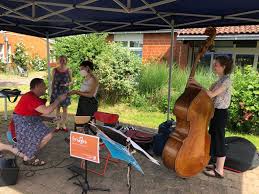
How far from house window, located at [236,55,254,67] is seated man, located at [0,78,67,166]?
29.7 feet

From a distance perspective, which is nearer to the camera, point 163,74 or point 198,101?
point 198,101

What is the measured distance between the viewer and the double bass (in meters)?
3.40

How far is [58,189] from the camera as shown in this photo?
3.42 meters

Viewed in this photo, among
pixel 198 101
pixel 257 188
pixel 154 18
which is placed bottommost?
pixel 257 188

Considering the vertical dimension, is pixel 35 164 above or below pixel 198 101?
below

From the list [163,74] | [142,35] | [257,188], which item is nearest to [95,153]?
[257,188]

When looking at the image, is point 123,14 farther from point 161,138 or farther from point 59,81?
point 161,138

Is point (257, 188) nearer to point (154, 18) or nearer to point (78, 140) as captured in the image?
point (78, 140)

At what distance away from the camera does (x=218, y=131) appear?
372 centimetres

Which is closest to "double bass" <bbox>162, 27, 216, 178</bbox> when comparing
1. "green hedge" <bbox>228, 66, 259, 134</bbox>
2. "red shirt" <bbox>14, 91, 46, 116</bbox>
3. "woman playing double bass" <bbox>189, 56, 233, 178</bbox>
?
"woman playing double bass" <bbox>189, 56, 233, 178</bbox>

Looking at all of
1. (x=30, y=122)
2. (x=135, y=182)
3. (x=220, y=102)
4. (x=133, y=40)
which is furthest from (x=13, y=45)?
(x=220, y=102)

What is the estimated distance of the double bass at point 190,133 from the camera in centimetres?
340

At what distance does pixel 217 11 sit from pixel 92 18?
2226 mm

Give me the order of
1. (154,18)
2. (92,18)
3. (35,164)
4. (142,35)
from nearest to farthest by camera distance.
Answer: (35,164) → (154,18) → (92,18) → (142,35)
